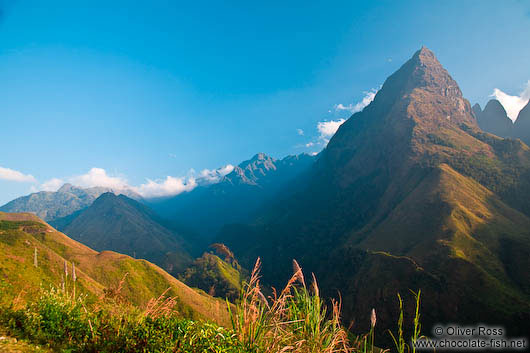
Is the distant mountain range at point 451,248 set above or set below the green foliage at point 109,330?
below

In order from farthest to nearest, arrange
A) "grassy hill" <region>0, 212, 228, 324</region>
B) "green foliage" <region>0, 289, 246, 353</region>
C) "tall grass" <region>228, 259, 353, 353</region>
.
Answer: "grassy hill" <region>0, 212, 228, 324</region>
"green foliage" <region>0, 289, 246, 353</region>
"tall grass" <region>228, 259, 353, 353</region>

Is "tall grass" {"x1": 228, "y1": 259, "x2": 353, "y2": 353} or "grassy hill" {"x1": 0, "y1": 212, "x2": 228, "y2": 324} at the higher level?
"tall grass" {"x1": 228, "y1": 259, "x2": 353, "y2": 353}

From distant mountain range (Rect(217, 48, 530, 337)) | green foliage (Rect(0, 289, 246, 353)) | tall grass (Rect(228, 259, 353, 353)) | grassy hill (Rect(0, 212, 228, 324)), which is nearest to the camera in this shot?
tall grass (Rect(228, 259, 353, 353))

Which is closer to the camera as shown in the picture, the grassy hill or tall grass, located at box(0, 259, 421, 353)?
tall grass, located at box(0, 259, 421, 353)

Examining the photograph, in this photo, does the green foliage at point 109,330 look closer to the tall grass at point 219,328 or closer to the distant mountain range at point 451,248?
the tall grass at point 219,328

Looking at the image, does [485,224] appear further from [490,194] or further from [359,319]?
[359,319]

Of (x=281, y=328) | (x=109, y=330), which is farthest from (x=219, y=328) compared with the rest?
(x=109, y=330)

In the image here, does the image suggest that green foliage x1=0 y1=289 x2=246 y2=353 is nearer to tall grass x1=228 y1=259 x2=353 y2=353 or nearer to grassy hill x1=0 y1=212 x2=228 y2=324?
tall grass x1=228 y1=259 x2=353 y2=353

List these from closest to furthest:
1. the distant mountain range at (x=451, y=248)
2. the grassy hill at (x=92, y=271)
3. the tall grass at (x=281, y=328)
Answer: the tall grass at (x=281, y=328) < the grassy hill at (x=92, y=271) < the distant mountain range at (x=451, y=248)

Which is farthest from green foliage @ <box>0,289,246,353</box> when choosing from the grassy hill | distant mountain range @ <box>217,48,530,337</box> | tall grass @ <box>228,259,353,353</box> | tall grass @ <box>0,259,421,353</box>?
distant mountain range @ <box>217,48,530,337</box>

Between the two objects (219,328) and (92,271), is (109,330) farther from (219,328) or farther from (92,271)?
(92,271)

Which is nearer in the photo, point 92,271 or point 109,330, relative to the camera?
point 109,330

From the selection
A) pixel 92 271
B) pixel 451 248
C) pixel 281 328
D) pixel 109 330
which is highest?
pixel 281 328

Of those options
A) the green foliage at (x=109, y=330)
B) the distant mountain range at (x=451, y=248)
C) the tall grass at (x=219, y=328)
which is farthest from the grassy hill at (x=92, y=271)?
the distant mountain range at (x=451, y=248)
